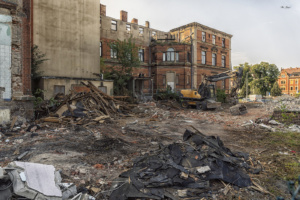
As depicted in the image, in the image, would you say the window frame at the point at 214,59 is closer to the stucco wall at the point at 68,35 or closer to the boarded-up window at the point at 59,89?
the stucco wall at the point at 68,35

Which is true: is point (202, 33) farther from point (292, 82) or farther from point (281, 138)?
point (292, 82)

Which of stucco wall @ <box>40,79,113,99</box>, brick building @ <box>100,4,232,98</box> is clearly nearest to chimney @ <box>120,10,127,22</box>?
brick building @ <box>100,4,232,98</box>

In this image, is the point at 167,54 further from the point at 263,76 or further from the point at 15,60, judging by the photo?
the point at 263,76

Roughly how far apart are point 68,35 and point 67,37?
0.74ft

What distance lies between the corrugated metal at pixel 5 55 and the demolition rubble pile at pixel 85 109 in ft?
7.68

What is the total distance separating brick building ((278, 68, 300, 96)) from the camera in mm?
76438

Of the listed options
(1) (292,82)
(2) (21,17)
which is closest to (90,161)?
(2) (21,17)

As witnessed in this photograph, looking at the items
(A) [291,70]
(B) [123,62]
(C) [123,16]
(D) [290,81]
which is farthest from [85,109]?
(A) [291,70]

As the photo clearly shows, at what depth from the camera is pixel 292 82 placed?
77625 mm

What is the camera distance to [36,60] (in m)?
16.5

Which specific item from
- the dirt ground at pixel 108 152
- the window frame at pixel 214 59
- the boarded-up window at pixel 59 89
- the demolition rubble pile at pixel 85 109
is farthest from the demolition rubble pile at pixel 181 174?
the window frame at pixel 214 59

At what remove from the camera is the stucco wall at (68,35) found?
17.3 meters

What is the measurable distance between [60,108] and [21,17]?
5254 mm

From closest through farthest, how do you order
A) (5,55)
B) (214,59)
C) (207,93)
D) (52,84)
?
(5,55) → (52,84) → (207,93) → (214,59)
